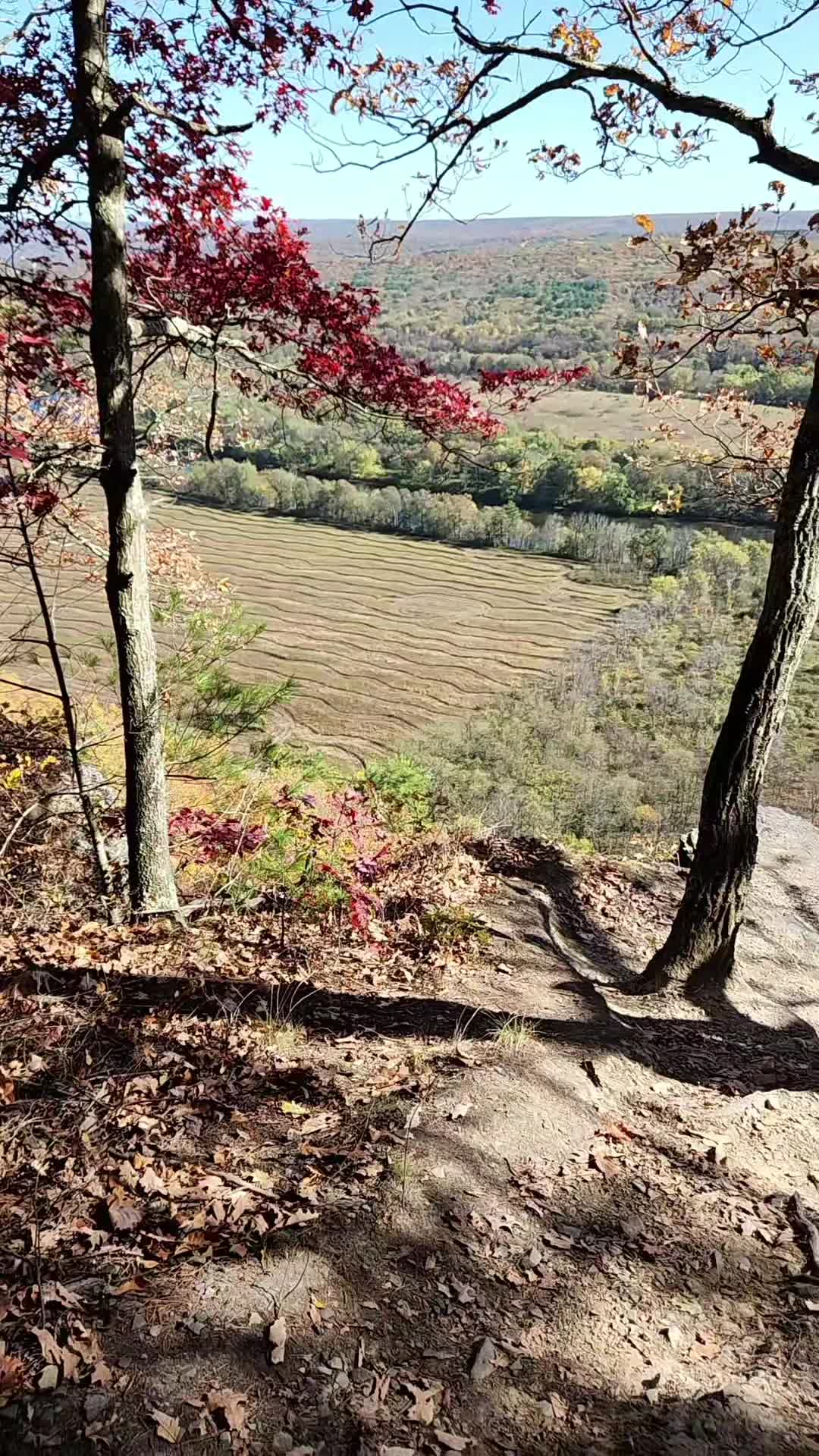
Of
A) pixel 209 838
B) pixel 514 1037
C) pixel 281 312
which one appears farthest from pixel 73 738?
pixel 514 1037

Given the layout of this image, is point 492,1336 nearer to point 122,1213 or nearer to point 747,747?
point 122,1213

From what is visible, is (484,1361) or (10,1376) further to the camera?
(484,1361)

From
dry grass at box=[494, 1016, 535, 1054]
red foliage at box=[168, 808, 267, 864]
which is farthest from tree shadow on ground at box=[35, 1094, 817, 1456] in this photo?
red foliage at box=[168, 808, 267, 864]

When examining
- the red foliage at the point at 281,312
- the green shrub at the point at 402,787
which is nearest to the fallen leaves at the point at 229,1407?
the red foliage at the point at 281,312

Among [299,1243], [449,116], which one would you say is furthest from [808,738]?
[299,1243]

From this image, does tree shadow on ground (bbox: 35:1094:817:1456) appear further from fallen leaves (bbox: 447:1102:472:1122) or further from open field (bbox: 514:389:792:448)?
open field (bbox: 514:389:792:448)

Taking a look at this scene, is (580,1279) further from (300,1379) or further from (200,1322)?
(200,1322)

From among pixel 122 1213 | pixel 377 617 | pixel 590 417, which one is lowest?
pixel 377 617
